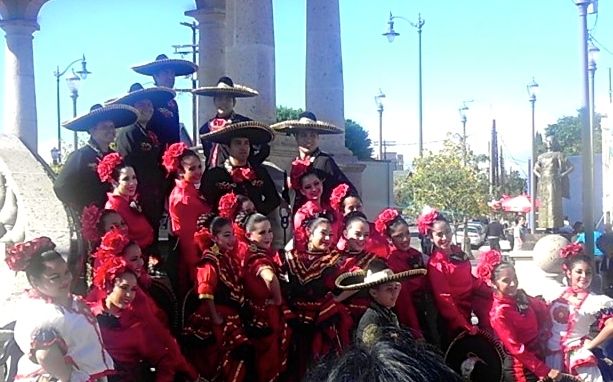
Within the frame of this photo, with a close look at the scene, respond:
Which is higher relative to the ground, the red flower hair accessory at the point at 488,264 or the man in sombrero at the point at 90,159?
the man in sombrero at the point at 90,159

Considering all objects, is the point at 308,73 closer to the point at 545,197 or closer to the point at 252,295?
the point at 252,295

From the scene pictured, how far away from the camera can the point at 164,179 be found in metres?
7.52

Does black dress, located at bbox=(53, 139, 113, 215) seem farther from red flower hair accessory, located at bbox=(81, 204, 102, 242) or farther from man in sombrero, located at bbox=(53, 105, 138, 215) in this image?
red flower hair accessory, located at bbox=(81, 204, 102, 242)

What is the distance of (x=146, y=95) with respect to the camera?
782 centimetres

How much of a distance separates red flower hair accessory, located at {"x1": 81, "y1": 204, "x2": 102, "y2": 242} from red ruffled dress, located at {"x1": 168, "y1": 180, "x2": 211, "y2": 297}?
0.92m

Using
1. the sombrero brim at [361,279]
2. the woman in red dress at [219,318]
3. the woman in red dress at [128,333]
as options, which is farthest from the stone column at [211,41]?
the woman in red dress at [128,333]

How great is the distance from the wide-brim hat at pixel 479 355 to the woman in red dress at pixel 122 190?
2.57 m

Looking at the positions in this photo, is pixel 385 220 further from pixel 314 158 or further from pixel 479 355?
pixel 314 158

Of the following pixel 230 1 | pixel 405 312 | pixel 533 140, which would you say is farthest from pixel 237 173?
pixel 533 140

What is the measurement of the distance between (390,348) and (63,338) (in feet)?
9.74

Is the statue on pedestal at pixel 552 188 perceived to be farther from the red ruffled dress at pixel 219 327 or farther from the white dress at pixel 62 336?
the white dress at pixel 62 336

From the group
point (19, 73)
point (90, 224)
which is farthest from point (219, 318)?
point (19, 73)

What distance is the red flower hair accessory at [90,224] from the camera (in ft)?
19.4

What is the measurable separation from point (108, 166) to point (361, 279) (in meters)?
2.07
